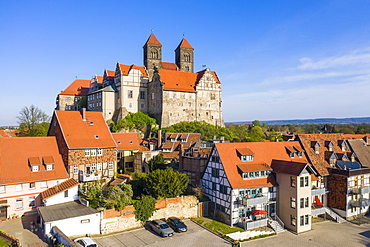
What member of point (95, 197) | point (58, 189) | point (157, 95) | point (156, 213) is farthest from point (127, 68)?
point (156, 213)

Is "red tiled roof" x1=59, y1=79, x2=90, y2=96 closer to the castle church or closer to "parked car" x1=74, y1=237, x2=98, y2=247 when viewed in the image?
the castle church

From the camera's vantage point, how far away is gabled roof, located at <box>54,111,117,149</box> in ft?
103

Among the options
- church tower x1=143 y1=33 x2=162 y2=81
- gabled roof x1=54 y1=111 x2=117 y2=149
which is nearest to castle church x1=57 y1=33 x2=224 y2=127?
church tower x1=143 y1=33 x2=162 y2=81

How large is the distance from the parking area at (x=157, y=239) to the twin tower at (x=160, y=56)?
57.9 m

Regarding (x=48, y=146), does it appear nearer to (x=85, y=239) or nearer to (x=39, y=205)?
(x=39, y=205)

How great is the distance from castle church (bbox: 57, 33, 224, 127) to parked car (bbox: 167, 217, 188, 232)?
130 ft

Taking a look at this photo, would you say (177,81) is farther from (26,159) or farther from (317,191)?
(317,191)

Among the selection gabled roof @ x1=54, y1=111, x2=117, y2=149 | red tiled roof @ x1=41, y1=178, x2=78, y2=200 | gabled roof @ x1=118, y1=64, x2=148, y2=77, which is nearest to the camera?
red tiled roof @ x1=41, y1=178, x2=78, y2=200

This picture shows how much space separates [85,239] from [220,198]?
42.3ft

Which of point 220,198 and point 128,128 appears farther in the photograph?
point 128,128

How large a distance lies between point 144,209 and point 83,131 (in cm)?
1325

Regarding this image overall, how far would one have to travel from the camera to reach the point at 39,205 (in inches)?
1047

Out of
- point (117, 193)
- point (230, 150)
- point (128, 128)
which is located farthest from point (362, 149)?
point (128, 128)

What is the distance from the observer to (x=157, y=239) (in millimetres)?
22859
